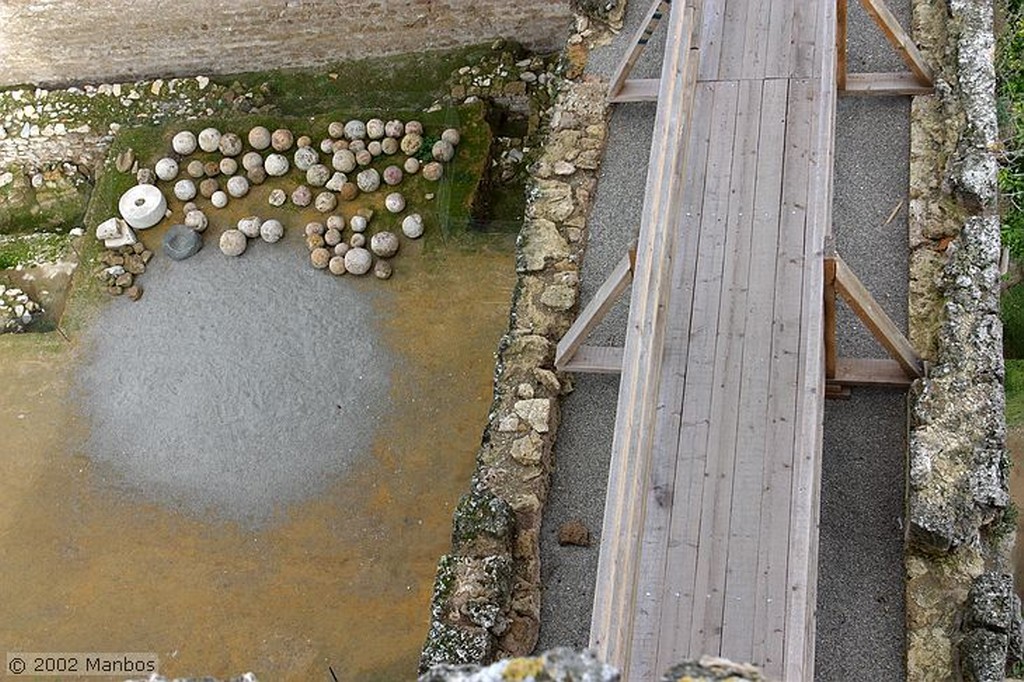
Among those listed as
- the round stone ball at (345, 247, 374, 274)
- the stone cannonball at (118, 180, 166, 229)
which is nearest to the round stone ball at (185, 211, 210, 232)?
the stone cannonball at (118, 180, 166, 229)

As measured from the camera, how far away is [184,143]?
380 inches

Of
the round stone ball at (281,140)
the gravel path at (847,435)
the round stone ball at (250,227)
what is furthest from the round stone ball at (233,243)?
the gravel path at (847,435)

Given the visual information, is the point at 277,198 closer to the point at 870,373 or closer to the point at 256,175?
the point at 256,175

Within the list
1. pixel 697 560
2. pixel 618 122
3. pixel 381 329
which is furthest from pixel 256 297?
pixel 697 560

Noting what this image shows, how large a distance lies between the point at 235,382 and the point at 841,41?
16.9 ft

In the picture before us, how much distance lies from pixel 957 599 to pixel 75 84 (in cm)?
896

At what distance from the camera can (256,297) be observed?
905cm

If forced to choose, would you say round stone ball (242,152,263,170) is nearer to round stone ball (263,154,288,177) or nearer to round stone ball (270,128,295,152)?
round stone ball (263,154,288,177)

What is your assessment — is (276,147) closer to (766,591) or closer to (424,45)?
(424,45)

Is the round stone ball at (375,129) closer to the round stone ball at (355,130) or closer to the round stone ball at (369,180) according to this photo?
the round stone ball at (355,130)

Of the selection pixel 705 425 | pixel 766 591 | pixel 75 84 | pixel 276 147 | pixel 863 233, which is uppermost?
pixel 75 84

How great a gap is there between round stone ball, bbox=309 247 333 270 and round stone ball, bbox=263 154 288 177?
92 cm

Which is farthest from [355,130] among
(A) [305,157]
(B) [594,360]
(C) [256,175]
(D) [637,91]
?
(B) [594,360]

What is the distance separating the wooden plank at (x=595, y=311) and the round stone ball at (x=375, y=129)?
13.1ft
